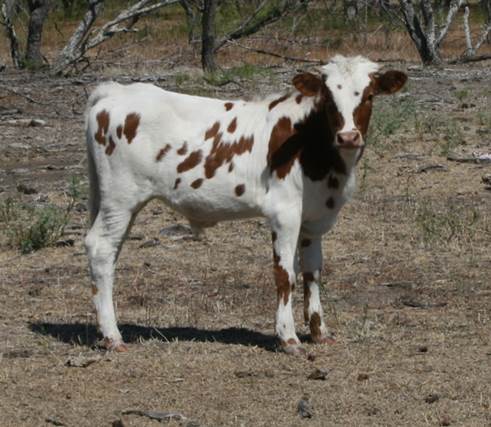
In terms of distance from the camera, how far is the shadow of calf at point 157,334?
29.2 feet

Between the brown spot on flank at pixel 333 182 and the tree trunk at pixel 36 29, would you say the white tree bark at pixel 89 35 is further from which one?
the brown spot on flank at pixel 333 182

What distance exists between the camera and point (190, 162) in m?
8.80

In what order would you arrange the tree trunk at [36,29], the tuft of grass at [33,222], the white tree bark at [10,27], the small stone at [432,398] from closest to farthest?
1. the small stone at [432,398]
2. the tuft of grass at [33,222]
3. the white tree bark at [10,27]
4. the tree trunk at [36,29]

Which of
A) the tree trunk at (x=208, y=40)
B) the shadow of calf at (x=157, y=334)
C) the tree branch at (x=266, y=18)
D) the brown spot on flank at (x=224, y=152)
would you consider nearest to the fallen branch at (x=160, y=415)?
the shadow of calf at (x=157, y=334)

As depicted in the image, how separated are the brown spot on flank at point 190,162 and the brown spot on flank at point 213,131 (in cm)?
12

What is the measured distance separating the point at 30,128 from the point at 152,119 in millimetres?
9542

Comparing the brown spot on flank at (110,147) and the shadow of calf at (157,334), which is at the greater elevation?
the brown spot on flank at (110,147)

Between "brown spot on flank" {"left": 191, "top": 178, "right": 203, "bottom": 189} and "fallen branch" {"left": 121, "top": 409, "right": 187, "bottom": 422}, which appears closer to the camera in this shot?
"fallen branch" {"left": 121, "top": 409, "right": 187, "bottom": 422}

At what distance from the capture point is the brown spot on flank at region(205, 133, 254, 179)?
8758mm

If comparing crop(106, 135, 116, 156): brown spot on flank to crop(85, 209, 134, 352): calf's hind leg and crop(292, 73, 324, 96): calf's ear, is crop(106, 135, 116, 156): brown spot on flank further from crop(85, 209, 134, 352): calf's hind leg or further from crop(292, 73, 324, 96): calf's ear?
crop(292, 73, 324, 96): calf's ear

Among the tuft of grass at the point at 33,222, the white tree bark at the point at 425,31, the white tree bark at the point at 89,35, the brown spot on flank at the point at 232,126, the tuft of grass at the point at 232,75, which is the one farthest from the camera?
the white tree bark at the point at 425,31

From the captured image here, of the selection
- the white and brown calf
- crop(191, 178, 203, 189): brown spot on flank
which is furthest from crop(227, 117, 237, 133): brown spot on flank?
crop(191, 178, 203, 189): brown spot on flank

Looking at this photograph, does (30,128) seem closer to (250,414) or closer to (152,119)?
(152,119)

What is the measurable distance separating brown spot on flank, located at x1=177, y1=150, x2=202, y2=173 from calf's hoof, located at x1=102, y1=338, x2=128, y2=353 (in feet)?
3.67
